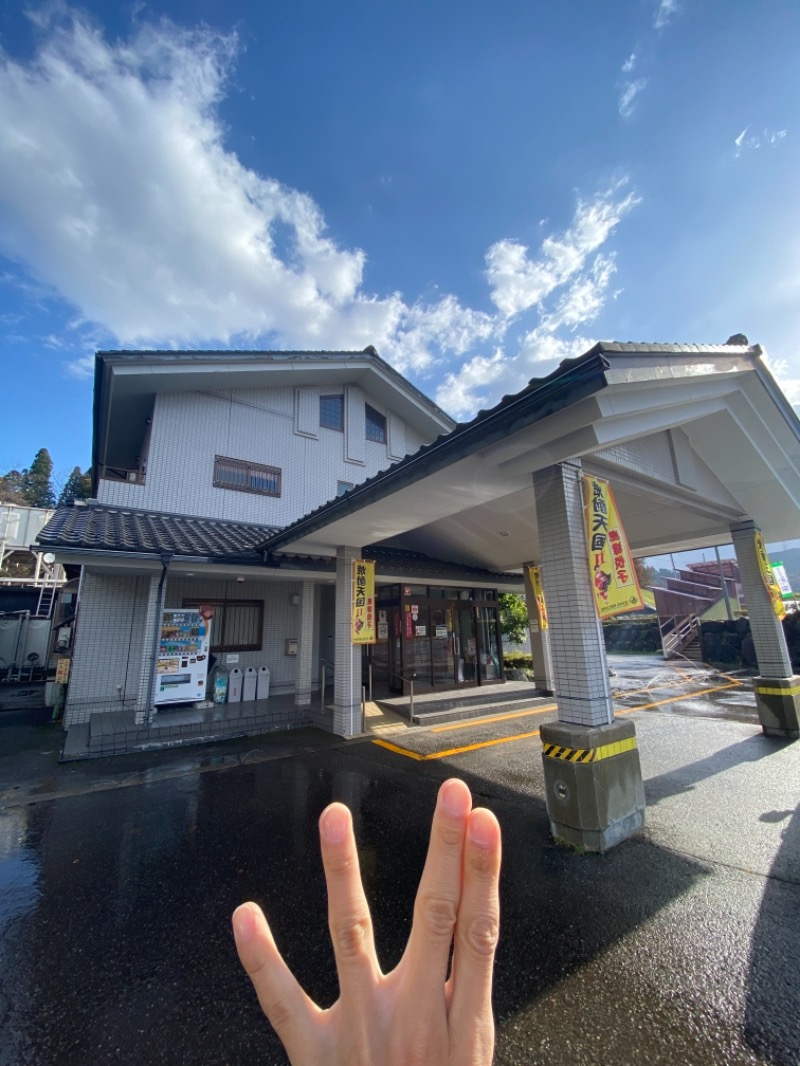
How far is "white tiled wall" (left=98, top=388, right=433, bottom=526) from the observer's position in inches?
407

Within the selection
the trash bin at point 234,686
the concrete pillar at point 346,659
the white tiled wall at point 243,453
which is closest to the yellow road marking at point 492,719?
the concrete pillar at point 346,659

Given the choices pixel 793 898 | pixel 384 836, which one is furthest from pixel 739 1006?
pixel 384 836

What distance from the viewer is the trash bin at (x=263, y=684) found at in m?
10.2

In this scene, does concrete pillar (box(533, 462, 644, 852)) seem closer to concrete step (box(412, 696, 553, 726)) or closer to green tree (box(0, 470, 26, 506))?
concrete step (box(412, 696, 553, 726))

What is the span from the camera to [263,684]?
405 inches

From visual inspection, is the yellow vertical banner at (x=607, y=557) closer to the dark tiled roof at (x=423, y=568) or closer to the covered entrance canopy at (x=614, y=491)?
the covered entrance canopy at (x=614, y=491)

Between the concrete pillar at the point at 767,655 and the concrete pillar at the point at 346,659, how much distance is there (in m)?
7.11

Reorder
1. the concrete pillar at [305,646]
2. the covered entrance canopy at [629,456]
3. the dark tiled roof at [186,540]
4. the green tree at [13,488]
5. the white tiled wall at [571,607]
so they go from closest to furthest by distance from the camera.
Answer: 1. the covered entrance canopy at [629,456]
2. the white tiled wall at [571,607]
3. the dark tiled roof at [186,540]
4. the concrete pillar at [305,646]
5. the green tree at [13,488]

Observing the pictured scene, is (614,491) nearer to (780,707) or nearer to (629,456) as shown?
(629,456)

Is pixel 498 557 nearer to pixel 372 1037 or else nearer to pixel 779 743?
pixel 779 743

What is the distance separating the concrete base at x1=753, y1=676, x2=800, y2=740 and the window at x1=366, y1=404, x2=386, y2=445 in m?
11.3

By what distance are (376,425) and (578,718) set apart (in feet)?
38.6

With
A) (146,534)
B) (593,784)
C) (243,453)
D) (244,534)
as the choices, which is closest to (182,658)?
(146,534)

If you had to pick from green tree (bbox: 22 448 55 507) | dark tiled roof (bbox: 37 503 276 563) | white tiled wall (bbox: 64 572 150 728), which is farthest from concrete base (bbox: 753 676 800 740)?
green tree (bbox: 22 448 55 507)
